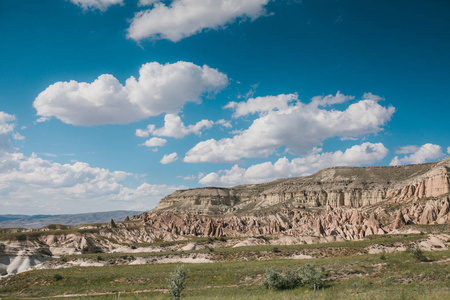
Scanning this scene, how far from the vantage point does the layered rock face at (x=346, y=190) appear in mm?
102750

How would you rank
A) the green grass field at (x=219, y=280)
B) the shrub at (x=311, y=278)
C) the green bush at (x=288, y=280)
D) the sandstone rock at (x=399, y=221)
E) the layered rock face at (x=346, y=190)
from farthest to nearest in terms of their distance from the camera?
1. the layered rock face at (x=346, y=190)
2. the sandstone rock at (x=399, y=221)
3. the green bush at (x=288, y=280)
4. the green grass field at (x=219, y=280)
5. the shrub at (x=311, y=278)

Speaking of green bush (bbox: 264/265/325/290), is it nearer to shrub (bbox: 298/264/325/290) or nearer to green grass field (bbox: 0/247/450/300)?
shrub (bbox: 298/264/325/290)

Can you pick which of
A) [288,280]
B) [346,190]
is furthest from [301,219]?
[288,280]

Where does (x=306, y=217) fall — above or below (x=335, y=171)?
below

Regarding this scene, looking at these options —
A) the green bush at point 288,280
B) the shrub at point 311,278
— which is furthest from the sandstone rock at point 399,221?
the green bush at point 288,280

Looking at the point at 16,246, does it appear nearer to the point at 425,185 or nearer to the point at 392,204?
the point at 392,204

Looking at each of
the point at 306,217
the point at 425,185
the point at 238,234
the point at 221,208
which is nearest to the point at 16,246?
the point at 238,234

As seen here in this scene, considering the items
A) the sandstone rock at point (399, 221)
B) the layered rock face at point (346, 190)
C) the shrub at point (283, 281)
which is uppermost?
the layered rock face at point (346, 190)

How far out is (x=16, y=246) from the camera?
8588 centimetres

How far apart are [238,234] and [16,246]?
67.9 metres

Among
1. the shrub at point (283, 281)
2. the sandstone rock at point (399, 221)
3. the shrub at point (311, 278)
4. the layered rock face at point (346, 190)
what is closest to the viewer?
the shrub at point (311, 278)

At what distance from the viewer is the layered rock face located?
103 metres

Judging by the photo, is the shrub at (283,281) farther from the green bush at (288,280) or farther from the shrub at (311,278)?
the shrub at (311,278)

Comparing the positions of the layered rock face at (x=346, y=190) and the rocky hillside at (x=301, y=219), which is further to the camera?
the layered rock face at (x=346, y=190)
